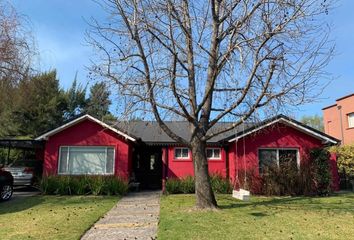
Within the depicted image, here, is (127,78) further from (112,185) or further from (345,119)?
(345,119)

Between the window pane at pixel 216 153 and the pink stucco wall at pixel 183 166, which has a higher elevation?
the window pane at pixel 216 153

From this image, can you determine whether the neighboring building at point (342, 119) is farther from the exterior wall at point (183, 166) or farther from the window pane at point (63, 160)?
the window pane at point (63, 160)

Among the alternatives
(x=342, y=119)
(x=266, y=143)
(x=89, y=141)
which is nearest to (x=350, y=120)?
(x=342, y=119)

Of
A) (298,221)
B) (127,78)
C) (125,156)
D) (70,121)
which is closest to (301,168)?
(298,221)

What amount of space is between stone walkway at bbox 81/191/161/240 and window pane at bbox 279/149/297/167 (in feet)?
23.6

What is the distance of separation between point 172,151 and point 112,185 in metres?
4.20

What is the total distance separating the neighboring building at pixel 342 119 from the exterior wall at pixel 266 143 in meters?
14.0

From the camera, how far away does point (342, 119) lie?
31.5 metres

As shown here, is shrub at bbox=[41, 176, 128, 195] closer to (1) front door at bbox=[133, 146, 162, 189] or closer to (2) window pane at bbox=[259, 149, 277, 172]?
(1) front door at bbox=[133, 146, 162, 189]

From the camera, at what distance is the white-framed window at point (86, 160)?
727 inches

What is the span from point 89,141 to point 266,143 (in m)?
9.50

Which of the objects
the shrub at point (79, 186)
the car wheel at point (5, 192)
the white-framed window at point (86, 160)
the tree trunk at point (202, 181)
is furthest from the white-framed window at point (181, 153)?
the car wheel at point (5, 192)

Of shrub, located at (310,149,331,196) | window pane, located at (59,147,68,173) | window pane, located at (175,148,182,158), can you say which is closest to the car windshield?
window pane, located at (59,147,68,173)

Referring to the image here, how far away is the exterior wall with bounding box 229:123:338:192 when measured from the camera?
18172 mm
